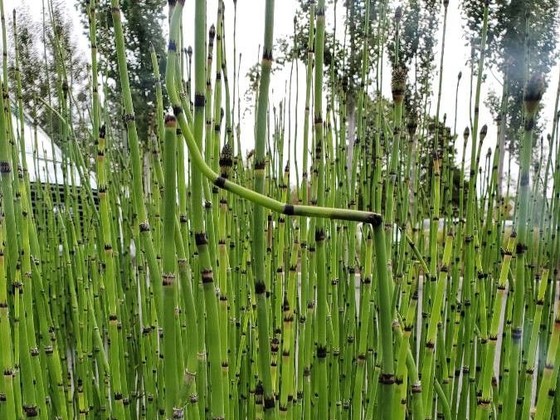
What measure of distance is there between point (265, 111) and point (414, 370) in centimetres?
A: 39

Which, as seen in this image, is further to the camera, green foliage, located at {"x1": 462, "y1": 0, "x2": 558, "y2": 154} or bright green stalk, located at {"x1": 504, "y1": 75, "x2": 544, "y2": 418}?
green foliage, located at {"x1": 462, "y1": 0, "x2": 558, "y2": 154}

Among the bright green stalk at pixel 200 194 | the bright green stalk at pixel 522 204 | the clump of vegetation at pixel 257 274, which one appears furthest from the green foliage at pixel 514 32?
the bright green stalk at pixel 200 194

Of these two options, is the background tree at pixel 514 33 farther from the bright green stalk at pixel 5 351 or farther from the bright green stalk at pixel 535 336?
the bright green stalk at pixel 5 351

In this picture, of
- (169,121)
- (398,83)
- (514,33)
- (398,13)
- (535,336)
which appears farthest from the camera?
(514,33)

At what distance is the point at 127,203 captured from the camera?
Result: 153 cm

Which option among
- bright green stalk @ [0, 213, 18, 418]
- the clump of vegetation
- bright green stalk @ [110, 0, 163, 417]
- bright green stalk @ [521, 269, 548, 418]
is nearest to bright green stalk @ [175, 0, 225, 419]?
the clump of vegetation

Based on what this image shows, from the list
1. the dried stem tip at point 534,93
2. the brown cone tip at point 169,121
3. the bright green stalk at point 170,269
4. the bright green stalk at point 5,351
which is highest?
the dried stem tip at point 534,93

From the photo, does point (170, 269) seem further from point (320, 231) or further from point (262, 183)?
point (320, 231)

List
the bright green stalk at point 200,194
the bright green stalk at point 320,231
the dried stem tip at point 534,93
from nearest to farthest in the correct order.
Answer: the bright green stalk at point 200,194 → the dried stem tip at point 534,93 → the bright green stalk at point 320,231

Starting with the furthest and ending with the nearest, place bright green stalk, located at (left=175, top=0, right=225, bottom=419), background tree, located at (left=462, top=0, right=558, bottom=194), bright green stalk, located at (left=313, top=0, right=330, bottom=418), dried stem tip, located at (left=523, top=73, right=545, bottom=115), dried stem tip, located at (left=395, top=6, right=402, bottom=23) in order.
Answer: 1. background tree, located at (left=462, top=0, right=558, bottom=194)
2. dried stem tip, located at (left=395, top=6, right=402, bottom=23)
3. bright green stalk, located at (left=313, top=0, right=330, bottom=418)
4. dried stem tip, located at (left=523, top=73, right=545, bottom=115)
5. bright green stalk, located at (left=175, top=0, right=225, bottom=419)

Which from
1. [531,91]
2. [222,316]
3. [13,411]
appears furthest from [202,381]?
[531,91]

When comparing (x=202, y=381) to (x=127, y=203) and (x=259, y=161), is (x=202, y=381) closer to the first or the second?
→ (x=259, y=161)

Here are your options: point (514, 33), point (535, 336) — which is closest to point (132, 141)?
point (535, 336)

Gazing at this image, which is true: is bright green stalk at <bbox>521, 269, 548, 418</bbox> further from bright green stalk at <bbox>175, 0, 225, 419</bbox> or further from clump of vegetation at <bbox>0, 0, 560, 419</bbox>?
bright green stalk at <bbox>175, 0, 225, 419</bbox>
